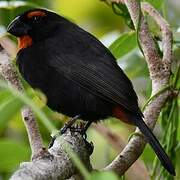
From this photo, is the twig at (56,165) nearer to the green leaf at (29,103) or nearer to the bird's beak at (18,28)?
the green leaf at (29,103)

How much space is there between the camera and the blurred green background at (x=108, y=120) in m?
2.68

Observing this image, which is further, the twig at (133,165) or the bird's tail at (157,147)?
the twig at (133,165)

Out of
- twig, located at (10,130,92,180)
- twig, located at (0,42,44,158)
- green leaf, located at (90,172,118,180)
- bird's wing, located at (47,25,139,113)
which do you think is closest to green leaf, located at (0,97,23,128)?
twig, located at (10,130,92,180)

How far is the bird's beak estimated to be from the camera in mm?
3357

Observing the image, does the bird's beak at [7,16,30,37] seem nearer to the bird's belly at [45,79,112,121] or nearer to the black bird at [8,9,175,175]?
the black bird at [8,9,175,175]

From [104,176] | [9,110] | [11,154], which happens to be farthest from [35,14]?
[104,176]

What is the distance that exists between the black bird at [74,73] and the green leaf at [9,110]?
5.37 ft

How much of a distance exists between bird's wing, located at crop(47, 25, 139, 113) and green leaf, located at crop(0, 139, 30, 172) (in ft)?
1.72

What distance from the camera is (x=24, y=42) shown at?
347 cm

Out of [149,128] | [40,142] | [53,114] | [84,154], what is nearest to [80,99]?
[53,114]

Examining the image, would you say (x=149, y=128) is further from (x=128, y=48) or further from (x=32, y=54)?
(x=32, y=54)

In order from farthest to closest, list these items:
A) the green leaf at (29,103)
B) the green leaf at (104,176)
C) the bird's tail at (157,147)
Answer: the bird's tail at (157,147) < the green leaf at (29,103) < the green leaf at (104,176)

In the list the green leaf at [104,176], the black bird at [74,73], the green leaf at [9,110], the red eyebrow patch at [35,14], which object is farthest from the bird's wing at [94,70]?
the green leaf at [104,176]

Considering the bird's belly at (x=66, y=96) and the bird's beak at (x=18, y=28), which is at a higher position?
the bird's beak at (x=18, y=28)
